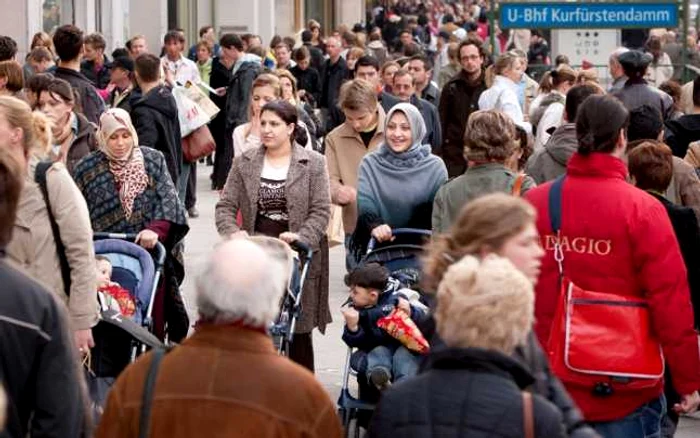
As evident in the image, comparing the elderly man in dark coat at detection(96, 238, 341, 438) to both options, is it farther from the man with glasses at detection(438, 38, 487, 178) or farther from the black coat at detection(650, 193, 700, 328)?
the man with glasses at detection(438, 38, 487, 178)

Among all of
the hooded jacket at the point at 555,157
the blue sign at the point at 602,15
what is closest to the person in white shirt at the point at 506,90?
the blue sign at the point at 602,15

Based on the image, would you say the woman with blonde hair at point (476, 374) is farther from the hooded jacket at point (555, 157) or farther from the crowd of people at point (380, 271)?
the hooded jacket at point (555, 157)

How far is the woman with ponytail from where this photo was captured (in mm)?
6797

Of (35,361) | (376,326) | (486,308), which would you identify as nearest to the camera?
(486,308)

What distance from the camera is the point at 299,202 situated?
986cm

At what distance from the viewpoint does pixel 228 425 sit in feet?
16.3

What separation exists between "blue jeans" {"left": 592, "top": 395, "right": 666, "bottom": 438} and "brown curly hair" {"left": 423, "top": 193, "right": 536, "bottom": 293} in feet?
5.48

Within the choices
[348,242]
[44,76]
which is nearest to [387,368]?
[348,242]

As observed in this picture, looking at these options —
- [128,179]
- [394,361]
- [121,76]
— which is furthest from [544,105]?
[394,361]

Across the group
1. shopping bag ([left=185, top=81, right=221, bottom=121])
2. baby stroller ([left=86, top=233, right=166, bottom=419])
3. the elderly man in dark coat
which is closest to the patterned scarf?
baby stroller ([left=86, top=233, right=166, bottom=419])

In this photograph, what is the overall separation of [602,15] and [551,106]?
24.0 ft

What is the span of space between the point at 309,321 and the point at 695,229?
2616 mm

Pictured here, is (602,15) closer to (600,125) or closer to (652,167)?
(652,167)

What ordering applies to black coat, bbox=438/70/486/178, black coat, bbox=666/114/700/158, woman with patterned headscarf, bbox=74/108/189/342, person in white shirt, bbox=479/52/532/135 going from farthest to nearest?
black coat, bbox=438/70/486/178 < person in white shirt, bbox=479/52/532/135 < black coat, bbox=666/114/700/158 < woman with patterned headscarf, bbox=74/108/189/342
